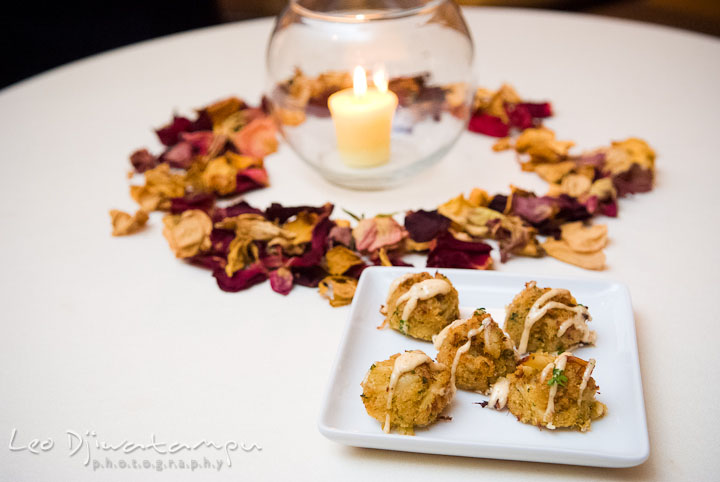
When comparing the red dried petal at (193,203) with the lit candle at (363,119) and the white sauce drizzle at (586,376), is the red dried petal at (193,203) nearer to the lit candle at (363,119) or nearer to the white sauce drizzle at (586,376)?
the lit candle at (363,119)

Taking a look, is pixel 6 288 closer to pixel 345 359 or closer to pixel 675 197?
pixel 345 359

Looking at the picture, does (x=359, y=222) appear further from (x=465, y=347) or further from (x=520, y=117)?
(x=520, y=117)

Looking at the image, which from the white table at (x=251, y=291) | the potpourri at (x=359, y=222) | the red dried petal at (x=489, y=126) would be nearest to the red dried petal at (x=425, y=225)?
the potpourri at (x=359, y=222)

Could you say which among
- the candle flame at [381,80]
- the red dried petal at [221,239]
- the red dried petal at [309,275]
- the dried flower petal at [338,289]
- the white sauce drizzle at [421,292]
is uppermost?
the candle flame at [381,80]

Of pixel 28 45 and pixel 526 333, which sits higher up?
pixel 526 333

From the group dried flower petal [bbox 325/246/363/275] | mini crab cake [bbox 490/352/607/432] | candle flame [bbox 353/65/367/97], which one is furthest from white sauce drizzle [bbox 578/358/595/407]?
candle flame [bbox 353/65/367/97]

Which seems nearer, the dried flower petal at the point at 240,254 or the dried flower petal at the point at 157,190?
the dried flower petal at the point at 240,254

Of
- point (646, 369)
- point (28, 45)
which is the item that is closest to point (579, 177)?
point (646, 369)
